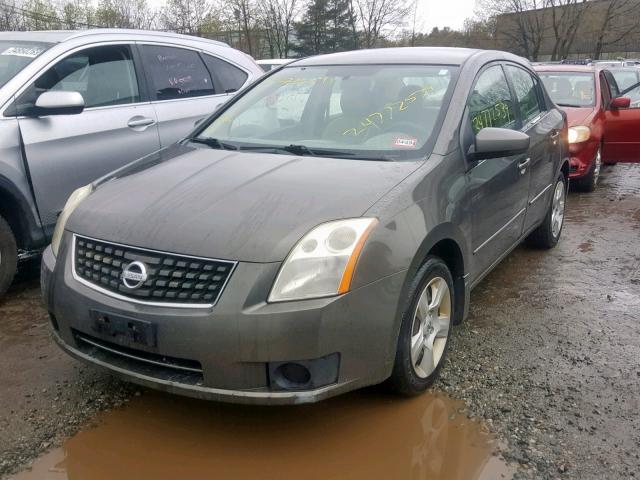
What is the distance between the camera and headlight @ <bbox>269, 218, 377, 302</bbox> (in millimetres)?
2428

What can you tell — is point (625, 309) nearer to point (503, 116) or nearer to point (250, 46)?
point (503, 116)

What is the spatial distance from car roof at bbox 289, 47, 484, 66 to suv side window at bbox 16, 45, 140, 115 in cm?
160

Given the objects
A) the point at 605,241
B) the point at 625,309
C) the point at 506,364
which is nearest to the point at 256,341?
the point at 506,364

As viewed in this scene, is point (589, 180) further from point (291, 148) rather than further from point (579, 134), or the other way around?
point (291, 148)

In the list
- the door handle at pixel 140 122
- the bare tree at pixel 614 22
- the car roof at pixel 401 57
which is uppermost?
the bare tree at pixel 614 22


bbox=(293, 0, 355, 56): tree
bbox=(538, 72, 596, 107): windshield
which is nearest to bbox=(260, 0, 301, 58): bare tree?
bbox=(293, 0, 355, 56): tree

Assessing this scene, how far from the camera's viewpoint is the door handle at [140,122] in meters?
4.96

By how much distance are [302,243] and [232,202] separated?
46 centimetres

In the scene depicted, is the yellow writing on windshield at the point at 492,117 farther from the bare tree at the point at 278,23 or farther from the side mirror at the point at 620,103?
the bare tree at the point at 278,23

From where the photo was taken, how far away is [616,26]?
4675cm

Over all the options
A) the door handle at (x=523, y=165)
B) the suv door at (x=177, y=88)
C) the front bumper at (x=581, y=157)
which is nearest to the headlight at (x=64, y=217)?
the suv door at (x=177, y=88)

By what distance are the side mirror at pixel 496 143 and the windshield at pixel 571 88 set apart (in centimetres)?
A: 533

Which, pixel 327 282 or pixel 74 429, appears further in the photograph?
pixel 74 429

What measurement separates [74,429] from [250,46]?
3768 cm
